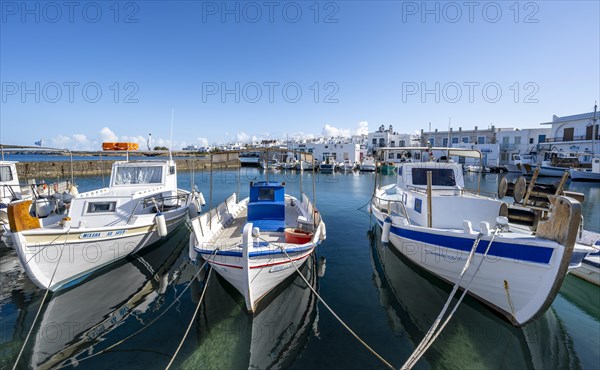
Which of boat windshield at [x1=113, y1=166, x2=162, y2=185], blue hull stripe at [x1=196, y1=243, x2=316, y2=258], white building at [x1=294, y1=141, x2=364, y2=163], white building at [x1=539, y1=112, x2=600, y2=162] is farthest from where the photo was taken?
white building at [x1=294, y1=141, x2=364, y2=163]

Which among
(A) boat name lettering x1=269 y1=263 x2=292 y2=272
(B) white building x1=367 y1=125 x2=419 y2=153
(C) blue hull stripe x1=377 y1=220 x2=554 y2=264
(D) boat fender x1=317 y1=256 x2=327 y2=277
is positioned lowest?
(D) boat fender x1=317 y1=256 x2=327 y2=277

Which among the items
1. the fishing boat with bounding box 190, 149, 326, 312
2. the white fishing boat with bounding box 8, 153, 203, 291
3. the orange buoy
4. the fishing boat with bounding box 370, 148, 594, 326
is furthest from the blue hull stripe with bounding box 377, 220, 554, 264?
the white fishing boat with bounding box 8, 153, 203, 291

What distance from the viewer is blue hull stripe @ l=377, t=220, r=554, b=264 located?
5835 mm

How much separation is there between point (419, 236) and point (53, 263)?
1133 cm

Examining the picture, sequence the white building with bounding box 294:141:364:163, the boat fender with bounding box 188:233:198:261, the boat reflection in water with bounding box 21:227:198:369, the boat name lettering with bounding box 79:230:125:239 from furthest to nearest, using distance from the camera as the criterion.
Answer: the white building with bounding box 294:141:364:163
the boat name lettering with bounding box 79:230:125:239
the boat fender with bounding box 188:233:198:261
the boat reflection in water with bounding box 21:227:198:369

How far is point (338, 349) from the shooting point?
6.10 metres

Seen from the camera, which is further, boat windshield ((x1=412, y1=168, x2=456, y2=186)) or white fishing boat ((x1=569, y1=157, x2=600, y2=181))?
white fishing boat ((x1=569, y1=157, x2=600, y2=181))

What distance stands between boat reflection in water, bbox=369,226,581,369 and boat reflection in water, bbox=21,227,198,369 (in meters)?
6.69

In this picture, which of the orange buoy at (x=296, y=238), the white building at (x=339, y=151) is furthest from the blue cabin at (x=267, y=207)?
the white building at (x=339, y=151)

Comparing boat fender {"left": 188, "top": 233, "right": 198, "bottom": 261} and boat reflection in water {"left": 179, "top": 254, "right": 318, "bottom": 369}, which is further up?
boat fender {"left": 188, "top": 233, "right": 198, "bottom": 261}

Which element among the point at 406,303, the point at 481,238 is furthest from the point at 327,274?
the point at 481,238

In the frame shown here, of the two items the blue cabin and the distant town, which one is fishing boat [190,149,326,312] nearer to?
the blue cabin

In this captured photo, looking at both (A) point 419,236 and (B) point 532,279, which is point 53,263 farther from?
(B) point 532,279

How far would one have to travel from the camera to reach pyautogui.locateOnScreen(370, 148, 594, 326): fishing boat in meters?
5.67
